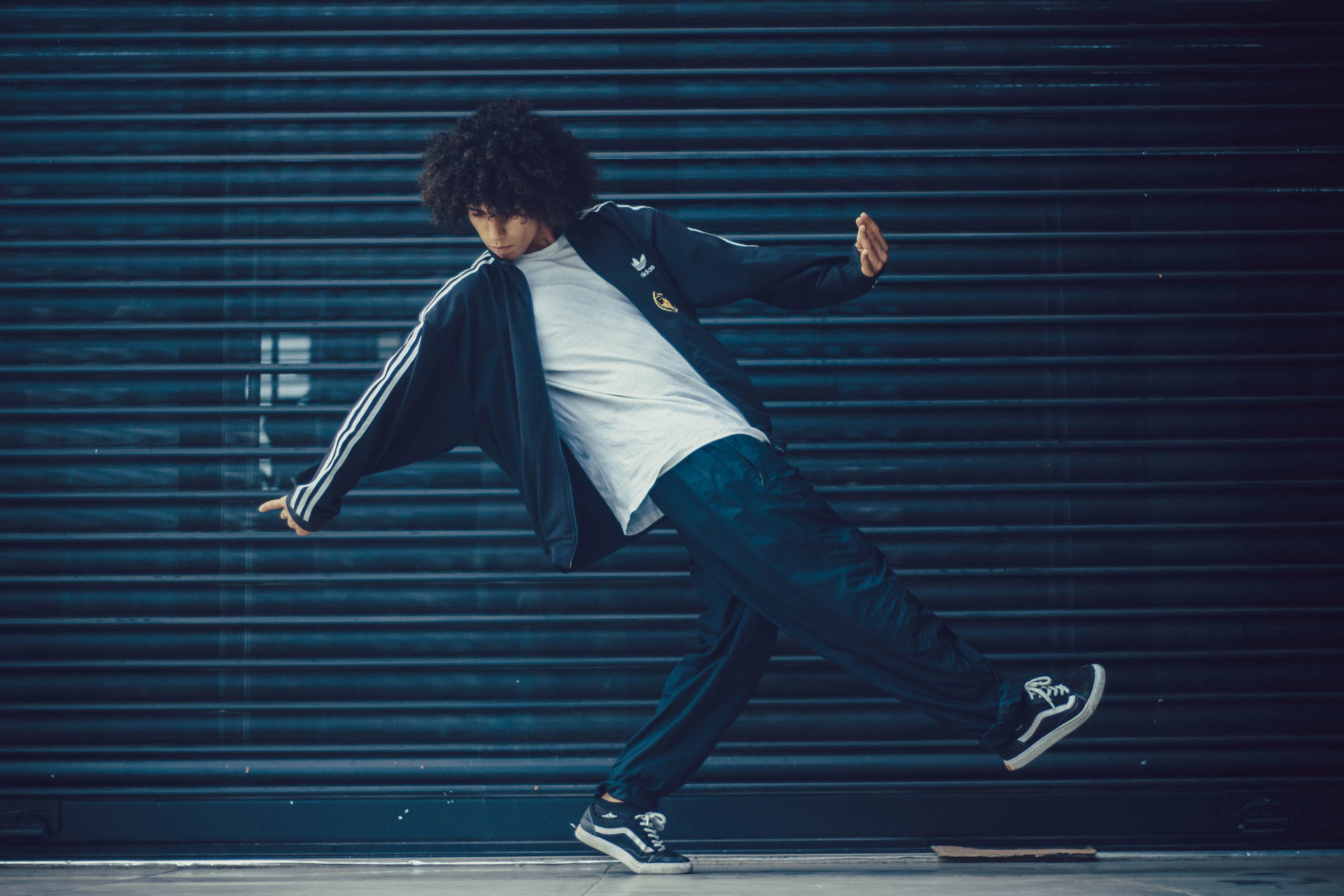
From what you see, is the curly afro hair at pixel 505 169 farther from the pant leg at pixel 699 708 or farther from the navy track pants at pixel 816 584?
the pant leg at pixel 699 708

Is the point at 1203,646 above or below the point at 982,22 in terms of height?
below

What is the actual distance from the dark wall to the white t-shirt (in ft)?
2.40

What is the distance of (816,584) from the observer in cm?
229

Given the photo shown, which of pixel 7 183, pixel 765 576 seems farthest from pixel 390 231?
pixel 765 576

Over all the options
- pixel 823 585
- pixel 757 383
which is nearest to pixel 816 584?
pixel 823 585

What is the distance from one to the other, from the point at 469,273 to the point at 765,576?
1.08 m

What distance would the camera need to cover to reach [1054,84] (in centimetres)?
330

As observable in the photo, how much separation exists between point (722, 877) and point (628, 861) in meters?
0.26

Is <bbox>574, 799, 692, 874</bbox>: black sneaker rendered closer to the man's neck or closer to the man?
the man

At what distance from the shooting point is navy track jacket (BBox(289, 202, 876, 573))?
245 centimetres

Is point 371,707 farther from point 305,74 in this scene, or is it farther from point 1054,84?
point 1054,84

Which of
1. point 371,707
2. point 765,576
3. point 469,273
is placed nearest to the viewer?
point 765,576

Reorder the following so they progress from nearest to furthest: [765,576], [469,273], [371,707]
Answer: [765,576], [469,273], [371,707]

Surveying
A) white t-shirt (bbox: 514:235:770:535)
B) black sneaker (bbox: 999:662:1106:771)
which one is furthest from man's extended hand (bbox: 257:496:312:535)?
black sneaker (bbox: 999:662:1106:771)
